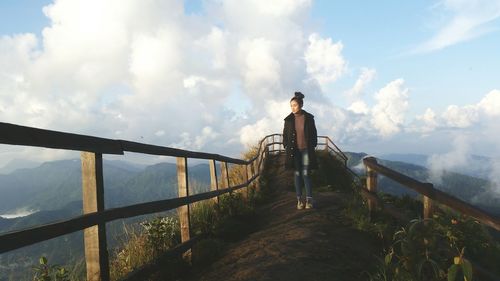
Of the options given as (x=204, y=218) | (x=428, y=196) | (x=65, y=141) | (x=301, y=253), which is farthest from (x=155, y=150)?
(x=204, y=218)

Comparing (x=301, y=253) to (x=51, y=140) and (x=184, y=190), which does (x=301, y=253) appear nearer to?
(x=184, y=190)

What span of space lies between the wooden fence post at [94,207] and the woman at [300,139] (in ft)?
17.8

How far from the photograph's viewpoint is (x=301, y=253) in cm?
571

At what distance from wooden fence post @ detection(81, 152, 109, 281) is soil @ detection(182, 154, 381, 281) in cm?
161

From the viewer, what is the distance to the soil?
16.5 feet

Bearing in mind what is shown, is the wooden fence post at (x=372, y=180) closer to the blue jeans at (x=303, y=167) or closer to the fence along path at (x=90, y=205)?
the blue jeans at (x=303, y=167)

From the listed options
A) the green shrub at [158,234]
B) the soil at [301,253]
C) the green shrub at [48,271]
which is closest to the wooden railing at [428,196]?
the soil at [301,253]

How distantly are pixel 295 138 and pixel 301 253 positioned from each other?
3.55 meters

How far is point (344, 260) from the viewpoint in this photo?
5.61m

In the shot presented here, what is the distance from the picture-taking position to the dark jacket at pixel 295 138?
28.9ft

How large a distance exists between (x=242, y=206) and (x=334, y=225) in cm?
270

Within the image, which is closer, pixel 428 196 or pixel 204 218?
pixel 428 196

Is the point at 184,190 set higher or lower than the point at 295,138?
lower

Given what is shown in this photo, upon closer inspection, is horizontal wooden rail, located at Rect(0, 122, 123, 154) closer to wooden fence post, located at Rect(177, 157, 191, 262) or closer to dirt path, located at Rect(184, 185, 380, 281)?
wooden fence post, located at Rect(177, 157, 191, 262)
